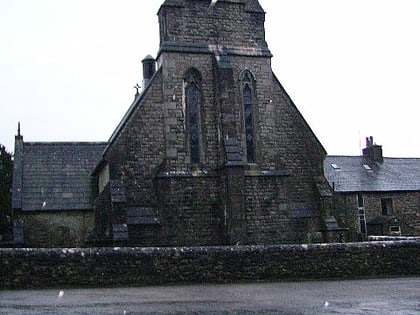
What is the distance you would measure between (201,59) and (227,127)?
3.30 meters

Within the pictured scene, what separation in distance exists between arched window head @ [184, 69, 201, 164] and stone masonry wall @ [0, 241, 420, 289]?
22.3 ft

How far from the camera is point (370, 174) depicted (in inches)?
1791

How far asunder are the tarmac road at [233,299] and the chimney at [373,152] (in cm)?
3185

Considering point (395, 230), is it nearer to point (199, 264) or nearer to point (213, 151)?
point (213, 151)

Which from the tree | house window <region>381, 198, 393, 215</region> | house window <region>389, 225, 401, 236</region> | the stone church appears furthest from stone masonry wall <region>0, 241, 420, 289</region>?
house window <region>381, 198, 393, 215</region>

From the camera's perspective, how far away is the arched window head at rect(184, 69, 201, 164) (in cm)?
2395

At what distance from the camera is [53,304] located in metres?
12.0

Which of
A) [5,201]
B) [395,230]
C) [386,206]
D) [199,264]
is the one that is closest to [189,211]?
[199,264]

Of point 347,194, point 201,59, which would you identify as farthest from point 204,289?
point 347,194

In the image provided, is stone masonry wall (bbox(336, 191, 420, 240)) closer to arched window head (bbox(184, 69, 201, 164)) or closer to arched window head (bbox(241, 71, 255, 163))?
arched window head (bbox(241, 71, 255, 163))

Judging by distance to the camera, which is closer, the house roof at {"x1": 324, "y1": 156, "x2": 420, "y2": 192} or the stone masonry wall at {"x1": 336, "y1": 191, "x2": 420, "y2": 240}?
the stone masonry wall at {"x1": 336, "y1": 191, "x2": 420, "y2": 240}

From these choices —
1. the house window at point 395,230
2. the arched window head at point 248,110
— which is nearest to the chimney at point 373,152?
the house window at point 395,230

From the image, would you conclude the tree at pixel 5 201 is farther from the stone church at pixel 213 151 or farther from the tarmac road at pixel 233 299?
the tarmac road at pixel 233 299

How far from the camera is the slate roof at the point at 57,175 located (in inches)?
1172
